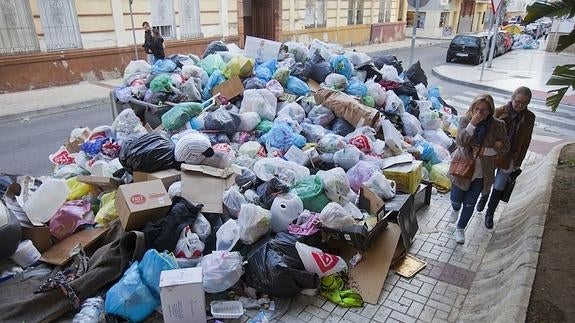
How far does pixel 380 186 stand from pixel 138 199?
2.30m

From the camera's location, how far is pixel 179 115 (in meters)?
5.17

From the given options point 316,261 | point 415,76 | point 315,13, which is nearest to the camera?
point 316,261

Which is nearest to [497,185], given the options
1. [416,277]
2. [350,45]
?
[416,277]

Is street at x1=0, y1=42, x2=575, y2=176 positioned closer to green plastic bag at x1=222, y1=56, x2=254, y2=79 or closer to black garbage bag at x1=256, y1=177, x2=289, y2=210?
green plastic bag at x1=222, y1=56, x2=254, y2=79

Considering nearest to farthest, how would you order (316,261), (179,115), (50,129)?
1. (316,261)
2. (179,115)
3. (50,129)

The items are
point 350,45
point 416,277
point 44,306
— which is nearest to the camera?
point 44,306

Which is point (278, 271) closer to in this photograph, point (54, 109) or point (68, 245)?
point (68, 245)

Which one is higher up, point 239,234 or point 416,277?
point 239,234

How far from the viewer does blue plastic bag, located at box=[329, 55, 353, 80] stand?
21.7ft

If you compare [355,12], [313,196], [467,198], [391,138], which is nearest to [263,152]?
[313,196]

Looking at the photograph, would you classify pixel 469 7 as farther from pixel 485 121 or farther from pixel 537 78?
pixel 485 121

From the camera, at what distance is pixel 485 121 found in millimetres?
3826

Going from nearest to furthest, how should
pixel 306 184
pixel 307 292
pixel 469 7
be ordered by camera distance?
1. pixel 307 292
2. pixel 306 184
3. pixel 469 7

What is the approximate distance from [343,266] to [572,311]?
62.1 inches
